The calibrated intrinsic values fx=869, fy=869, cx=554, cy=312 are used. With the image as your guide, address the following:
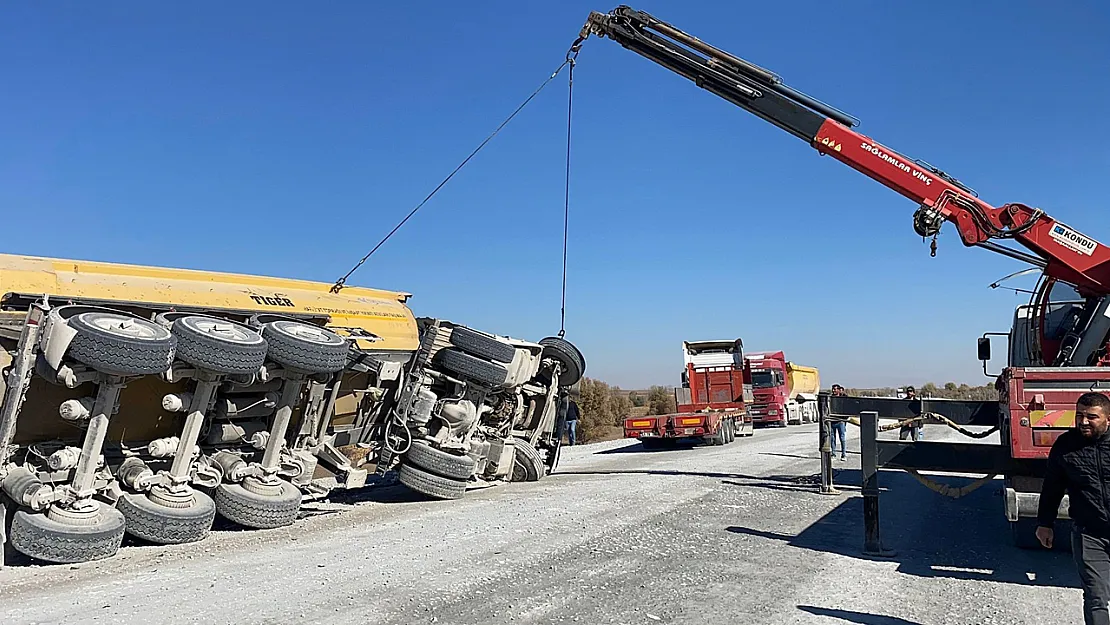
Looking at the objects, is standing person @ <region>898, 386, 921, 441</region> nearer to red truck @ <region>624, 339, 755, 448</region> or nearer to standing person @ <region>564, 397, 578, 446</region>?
red truck @ <region>624, 339, 755, 448</region>

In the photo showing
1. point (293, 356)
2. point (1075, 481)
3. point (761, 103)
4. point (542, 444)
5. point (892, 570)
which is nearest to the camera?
point (1075, 481)

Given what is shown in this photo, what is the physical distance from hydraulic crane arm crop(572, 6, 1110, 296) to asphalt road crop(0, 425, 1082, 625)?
118 inches

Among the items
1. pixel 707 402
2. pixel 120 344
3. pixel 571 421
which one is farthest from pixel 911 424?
pixel 707 402

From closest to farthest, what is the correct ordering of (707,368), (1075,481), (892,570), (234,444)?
(1075,481)
(892,570)
(234,444)
(707,368)

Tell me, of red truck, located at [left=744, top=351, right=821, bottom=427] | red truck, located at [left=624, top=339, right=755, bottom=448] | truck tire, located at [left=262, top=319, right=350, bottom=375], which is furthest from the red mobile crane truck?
red truck, located at [left=744, top=351, right=821, bottom=427]

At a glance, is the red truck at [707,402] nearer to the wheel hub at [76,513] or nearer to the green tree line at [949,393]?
the green tree line at [949,393]

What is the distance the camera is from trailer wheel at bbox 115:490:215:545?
7703 mm

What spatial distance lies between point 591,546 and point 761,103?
6.21 metres

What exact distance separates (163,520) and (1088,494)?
7138 mm

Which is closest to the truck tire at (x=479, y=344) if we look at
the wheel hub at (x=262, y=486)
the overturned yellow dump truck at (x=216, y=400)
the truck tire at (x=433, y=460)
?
the overturned yellow dump truck at (x=216, y=400)

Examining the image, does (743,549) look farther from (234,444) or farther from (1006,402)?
(234,444)

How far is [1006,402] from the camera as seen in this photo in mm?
7355

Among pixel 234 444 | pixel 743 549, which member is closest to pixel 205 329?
pixel 234 444

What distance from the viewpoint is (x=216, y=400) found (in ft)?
29.1
